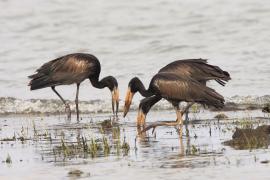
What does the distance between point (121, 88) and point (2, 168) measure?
397 inches

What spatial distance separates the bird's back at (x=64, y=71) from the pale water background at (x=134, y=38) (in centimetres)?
183

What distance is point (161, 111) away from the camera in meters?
19.2

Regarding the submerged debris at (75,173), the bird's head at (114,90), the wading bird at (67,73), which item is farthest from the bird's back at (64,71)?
the submerged debris at (75,173)

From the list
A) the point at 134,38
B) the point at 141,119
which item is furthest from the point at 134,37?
the point at 141,119

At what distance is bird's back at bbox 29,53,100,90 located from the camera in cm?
1892

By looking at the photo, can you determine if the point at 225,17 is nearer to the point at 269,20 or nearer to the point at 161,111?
the point at 269,20

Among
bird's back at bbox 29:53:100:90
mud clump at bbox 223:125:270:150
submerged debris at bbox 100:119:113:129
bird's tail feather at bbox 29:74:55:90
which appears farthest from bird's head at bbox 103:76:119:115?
mud clump at bbox 223:125:270:150

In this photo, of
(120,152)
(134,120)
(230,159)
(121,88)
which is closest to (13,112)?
(121,88)

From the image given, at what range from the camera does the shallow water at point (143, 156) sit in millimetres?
10633

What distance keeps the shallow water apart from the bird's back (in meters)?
2.51

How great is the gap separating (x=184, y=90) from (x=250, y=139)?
217 cm

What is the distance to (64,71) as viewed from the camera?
747 inches

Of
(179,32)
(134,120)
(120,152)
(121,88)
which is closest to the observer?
(120,152)

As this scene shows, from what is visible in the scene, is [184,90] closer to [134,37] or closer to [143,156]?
[143,156]
